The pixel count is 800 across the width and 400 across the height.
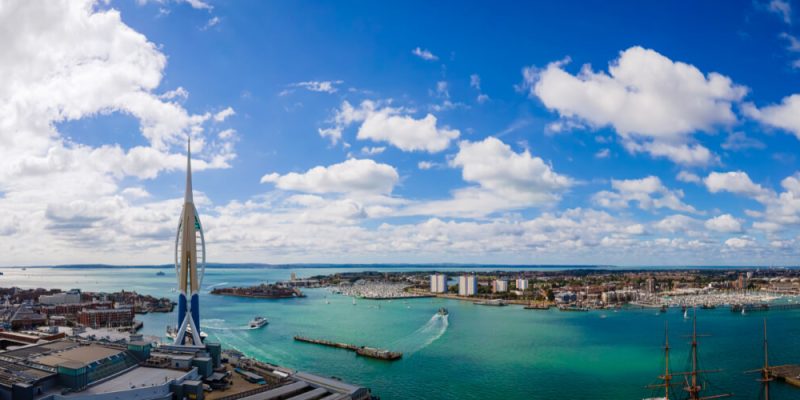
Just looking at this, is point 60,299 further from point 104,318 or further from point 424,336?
point 424,336

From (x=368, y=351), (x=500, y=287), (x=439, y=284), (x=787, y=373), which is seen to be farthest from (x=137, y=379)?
(x=439, y=284)

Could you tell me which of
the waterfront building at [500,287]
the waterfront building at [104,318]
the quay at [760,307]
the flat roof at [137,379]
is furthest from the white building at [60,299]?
the quay at [760,307]

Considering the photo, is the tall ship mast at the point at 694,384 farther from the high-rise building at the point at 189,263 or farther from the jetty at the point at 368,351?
the high-rise building at the point at 189,263

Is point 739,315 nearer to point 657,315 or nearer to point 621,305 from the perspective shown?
point 657,315

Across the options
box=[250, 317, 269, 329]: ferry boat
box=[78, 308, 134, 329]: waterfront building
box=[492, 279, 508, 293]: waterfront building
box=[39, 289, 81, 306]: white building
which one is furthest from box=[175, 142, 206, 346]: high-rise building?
box=[492, 279, 508, 293]: waterfront building

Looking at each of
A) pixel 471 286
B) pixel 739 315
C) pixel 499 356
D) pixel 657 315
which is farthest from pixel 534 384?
pixel 471 286

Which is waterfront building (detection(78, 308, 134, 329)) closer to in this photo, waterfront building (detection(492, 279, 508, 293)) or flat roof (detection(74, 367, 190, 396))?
flat roof (detection(74, 367, 190, 396))
